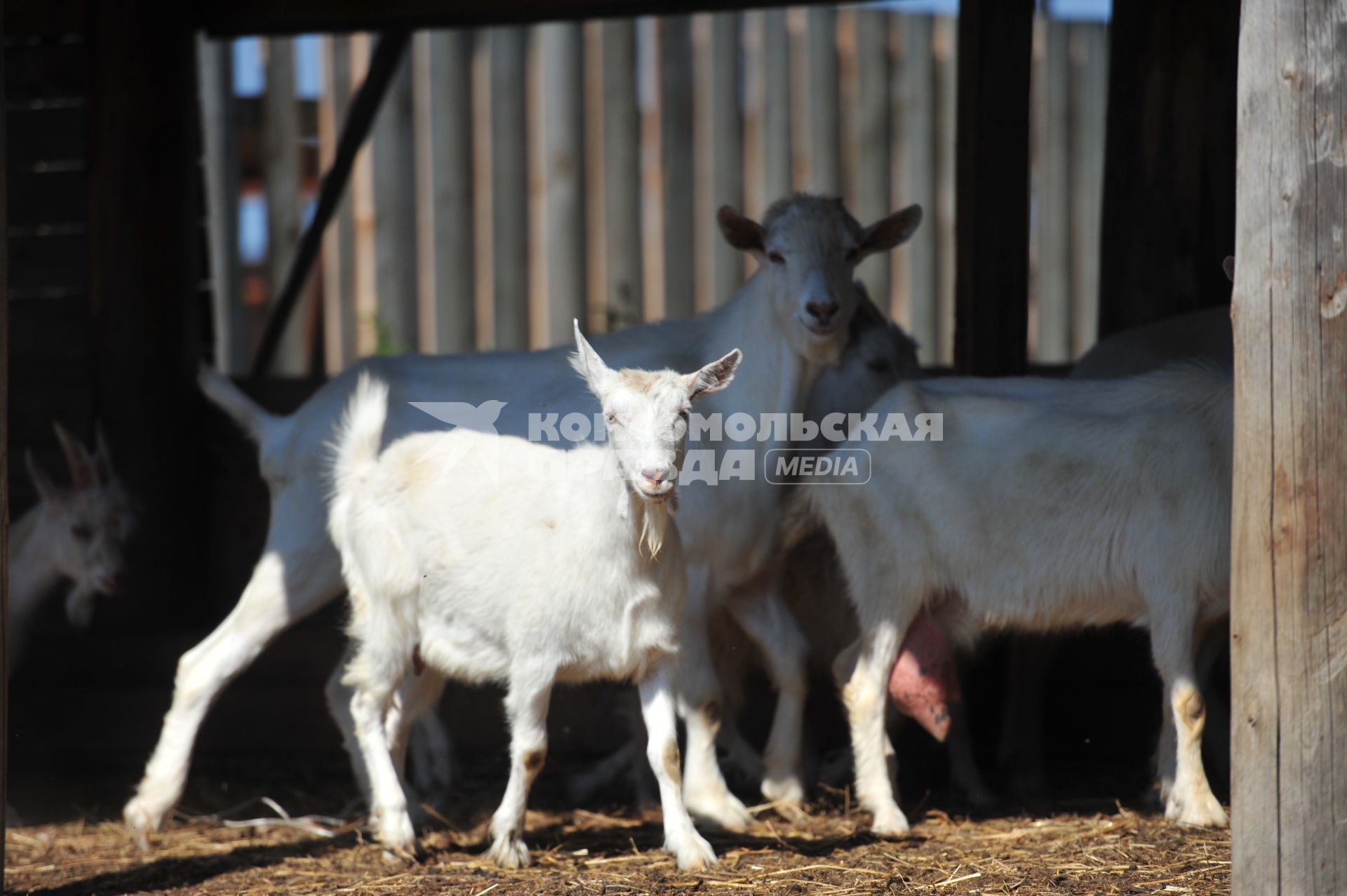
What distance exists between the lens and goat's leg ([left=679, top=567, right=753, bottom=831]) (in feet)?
16.9

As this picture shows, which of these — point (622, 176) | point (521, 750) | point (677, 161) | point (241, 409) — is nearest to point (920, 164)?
point (677, 161)

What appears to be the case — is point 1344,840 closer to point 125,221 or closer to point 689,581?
point 689,581

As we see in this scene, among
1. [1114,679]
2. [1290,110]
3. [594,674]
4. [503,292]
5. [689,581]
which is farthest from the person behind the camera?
[503,292]

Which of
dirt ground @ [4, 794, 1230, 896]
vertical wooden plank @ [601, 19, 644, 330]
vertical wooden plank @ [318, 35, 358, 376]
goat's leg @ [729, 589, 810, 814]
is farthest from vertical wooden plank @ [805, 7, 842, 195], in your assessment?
dirt ground @ [4, 794, 1230, 896]

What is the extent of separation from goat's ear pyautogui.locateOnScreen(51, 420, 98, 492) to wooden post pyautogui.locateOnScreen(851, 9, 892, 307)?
17.8ft

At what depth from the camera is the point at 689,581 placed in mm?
5195

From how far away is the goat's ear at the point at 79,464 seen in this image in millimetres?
6000

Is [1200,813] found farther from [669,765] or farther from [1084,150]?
[1084,150]

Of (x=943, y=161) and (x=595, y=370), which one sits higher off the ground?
(x=943, y=161)

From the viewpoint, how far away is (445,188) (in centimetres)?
Answer: 938

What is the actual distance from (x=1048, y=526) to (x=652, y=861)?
1.70m

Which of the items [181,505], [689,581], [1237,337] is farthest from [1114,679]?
[181,505]

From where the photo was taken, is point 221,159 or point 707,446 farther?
point 221,159

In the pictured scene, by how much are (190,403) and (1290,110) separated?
4899 millimetres
